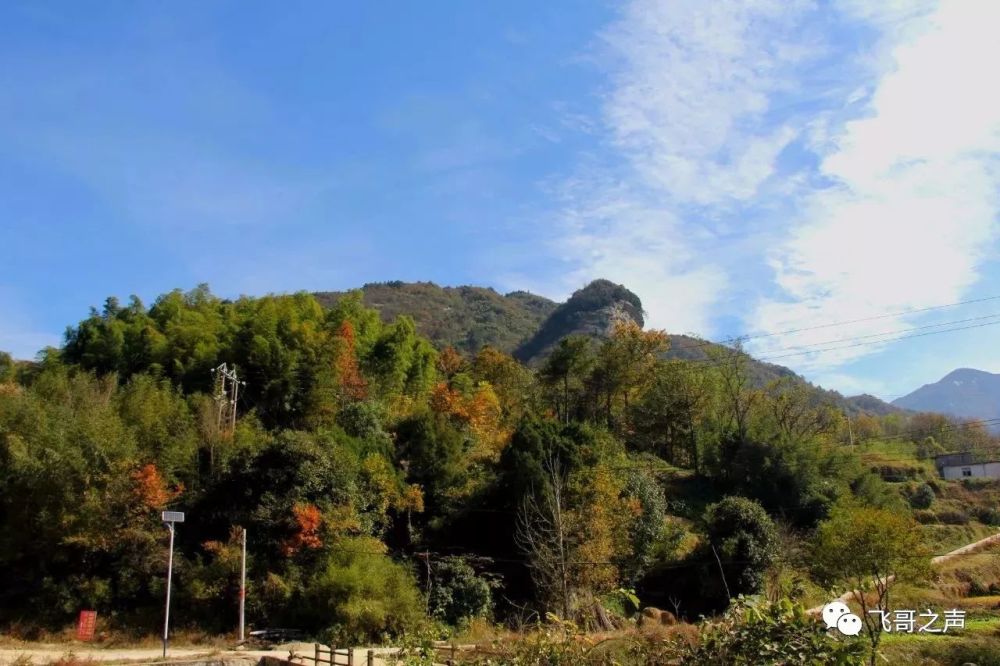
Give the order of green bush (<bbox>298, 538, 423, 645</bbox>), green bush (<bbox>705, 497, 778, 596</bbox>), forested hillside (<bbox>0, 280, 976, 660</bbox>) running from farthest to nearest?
green bush (<bbox>705, 497, 778, 596</bbox>), forested hillside (<bbox>0, 280, 976, 660</bbox>), green bush (<bbox>298, 538, 423, 645</bbox>)

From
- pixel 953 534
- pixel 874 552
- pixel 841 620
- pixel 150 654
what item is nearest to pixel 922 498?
pixel 953 534

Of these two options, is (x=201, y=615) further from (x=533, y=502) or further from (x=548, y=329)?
(x=548, y=329)

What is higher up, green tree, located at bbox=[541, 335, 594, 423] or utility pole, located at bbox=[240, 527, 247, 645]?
green tree, located at bbox=[541, 335, 594, 423]

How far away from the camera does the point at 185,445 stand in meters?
26.1

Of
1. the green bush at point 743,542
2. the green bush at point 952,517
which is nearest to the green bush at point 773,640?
the green bush at point 743,542

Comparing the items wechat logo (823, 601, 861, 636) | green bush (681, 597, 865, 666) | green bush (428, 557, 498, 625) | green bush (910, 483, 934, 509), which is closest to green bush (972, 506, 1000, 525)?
green bush (910, 483, 934, 509)

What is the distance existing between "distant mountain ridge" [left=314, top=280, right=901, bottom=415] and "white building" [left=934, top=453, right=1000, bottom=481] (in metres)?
27.7

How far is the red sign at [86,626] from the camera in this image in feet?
69.4

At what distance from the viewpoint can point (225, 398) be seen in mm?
27859

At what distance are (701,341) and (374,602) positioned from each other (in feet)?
111

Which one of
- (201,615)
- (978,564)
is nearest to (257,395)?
(201,615)

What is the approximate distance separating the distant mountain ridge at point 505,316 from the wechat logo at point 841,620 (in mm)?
77358

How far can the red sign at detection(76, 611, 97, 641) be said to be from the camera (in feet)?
69.4

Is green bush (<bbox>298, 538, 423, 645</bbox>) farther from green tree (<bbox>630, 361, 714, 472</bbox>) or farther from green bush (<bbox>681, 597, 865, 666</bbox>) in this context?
green tree (<bbox>630, 361, 714, 472</bbox>)
